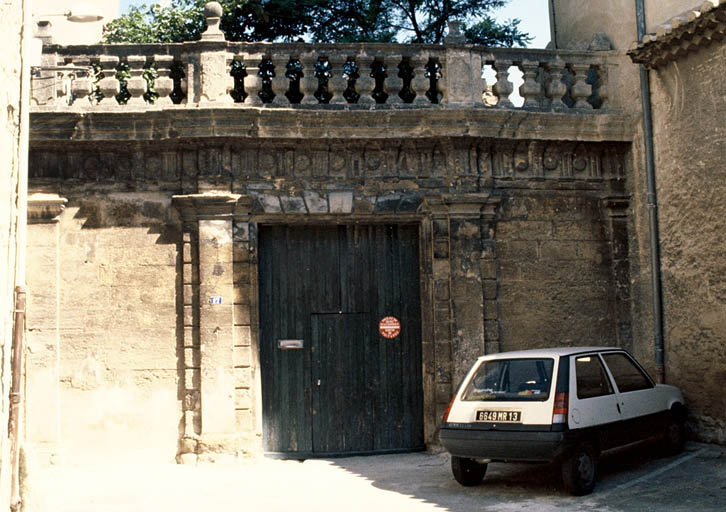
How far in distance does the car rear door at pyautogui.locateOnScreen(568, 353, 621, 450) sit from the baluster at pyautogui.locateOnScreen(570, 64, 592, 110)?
12.6ft

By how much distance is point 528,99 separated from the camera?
10.3 m

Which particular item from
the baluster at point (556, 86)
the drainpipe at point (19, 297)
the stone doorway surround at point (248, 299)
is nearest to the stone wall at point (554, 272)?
the stone doorway surround at point (248, 299)

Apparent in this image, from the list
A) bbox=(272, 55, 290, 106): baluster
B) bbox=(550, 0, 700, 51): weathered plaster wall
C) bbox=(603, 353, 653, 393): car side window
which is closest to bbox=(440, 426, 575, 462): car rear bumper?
bbox=(603, 353, 653, 393): car side window

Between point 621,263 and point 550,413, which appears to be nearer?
Answer: point 550,413

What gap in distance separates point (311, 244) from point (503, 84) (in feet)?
10.2

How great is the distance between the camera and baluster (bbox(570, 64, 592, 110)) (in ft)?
34.2

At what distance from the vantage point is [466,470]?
7883mm

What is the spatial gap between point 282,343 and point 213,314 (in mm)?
934

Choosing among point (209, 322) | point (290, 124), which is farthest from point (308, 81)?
point (209, 322)

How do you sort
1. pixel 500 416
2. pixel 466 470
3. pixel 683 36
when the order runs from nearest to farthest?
pixel 500 416 < pixel 466 470 < pixel 683 36

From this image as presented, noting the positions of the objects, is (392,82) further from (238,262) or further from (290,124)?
(238,262)

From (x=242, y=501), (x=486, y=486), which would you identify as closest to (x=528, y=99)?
(x=486, y=486)

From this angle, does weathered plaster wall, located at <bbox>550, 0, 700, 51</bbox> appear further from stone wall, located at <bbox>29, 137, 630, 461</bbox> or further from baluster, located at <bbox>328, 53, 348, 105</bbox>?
baluster, located at <bbox>328, 53, 348, 105</bbox>

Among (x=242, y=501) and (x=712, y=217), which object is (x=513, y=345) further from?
(x=242, y=501)
